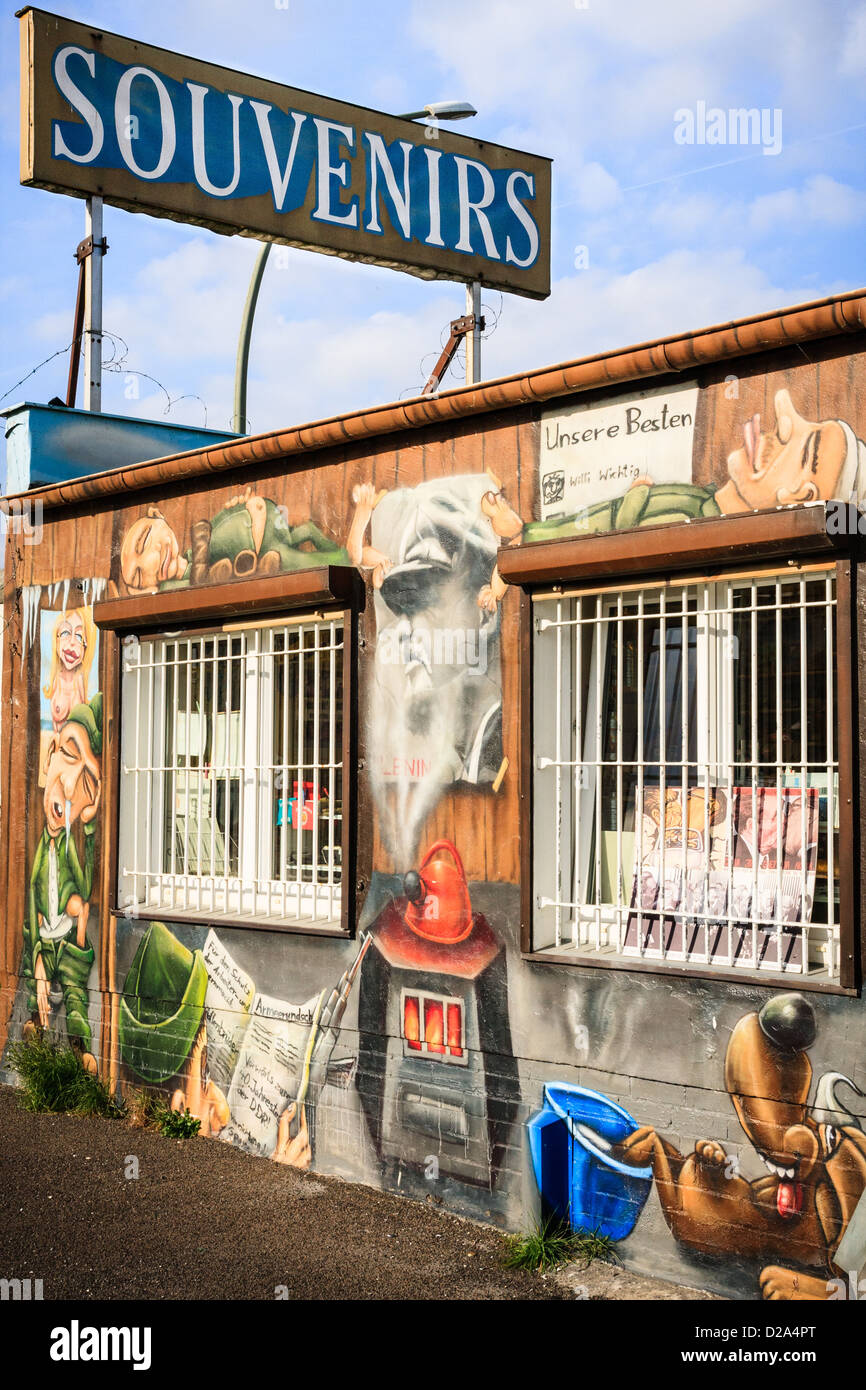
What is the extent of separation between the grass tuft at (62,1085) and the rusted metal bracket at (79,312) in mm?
4303

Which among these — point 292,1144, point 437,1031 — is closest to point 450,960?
point 437,1031

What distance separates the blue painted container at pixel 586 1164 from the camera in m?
4.93

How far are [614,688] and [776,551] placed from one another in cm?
102

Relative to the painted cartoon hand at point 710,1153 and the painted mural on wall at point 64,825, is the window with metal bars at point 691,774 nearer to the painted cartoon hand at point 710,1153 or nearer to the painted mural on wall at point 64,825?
the painted cartoon hand at point 710,1153

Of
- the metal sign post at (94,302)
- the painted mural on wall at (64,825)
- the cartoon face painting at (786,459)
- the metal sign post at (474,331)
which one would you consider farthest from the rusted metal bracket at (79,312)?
the cartoon face painting at (786,459)

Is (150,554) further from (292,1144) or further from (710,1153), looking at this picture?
(710,1153)

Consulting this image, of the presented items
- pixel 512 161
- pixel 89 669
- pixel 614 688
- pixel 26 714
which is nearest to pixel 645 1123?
pixel 614 688

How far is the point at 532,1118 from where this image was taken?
529 centimetres

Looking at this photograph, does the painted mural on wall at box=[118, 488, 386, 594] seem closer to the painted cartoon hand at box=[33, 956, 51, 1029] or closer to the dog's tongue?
the painted cartoon hand at box=[33, 956, 51, 1029]

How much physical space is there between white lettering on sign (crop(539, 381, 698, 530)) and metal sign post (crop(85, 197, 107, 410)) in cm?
426

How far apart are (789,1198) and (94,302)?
690 centimetres

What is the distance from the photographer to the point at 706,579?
4.87 metres

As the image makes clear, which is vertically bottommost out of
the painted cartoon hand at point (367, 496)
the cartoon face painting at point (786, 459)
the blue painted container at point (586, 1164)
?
the blue painted container at point (586, 1164)

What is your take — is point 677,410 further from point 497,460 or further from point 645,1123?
point 645,1123
